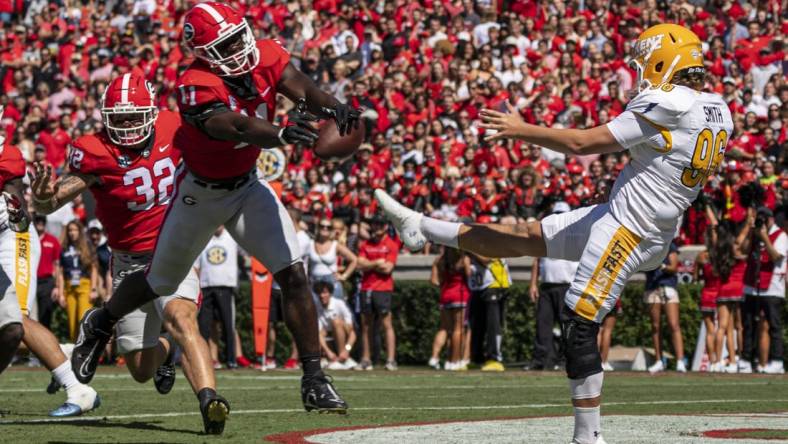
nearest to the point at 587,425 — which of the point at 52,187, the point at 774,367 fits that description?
the point at 52,187

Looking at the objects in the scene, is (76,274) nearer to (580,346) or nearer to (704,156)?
(580,346)

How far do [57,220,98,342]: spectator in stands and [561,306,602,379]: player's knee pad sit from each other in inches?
474

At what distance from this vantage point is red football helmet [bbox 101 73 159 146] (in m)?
8.11

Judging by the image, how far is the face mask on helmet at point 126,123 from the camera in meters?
8.11

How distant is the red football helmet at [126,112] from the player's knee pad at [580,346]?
3.03m

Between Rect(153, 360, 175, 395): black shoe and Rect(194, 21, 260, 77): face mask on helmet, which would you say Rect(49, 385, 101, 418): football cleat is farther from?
Rect(194, 21, 260, 77): face mask on helmet

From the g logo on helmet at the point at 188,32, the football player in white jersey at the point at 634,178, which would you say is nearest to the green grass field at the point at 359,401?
the football player in white jersey at the point at 634,178

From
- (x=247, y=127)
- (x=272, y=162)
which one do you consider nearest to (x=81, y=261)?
(x=272, y=162)

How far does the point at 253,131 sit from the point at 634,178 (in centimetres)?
183

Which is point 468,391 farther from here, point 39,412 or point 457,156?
point 457,156

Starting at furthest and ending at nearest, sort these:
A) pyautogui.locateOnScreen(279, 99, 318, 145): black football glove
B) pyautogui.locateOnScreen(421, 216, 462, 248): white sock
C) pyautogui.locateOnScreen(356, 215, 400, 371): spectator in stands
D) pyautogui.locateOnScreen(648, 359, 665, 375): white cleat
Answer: pyautogui.locateOnScreen(356, 215, 400, 371): spectator in stands
pyautogui.locateOnScreen(648, 359, 665, 375): white cleat
pyautogui.locateOnScreen(421, 216, 462, 248): white sock
pyautogui.locateOnScreen(279, 99, 318, 145): black football glove

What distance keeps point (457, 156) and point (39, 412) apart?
10638 mm

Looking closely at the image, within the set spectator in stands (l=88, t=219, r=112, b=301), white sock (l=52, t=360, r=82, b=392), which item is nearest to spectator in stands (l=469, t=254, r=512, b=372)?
spectator in stands (l=88, t=219, r=112, b=301)

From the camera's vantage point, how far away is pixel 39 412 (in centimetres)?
910
